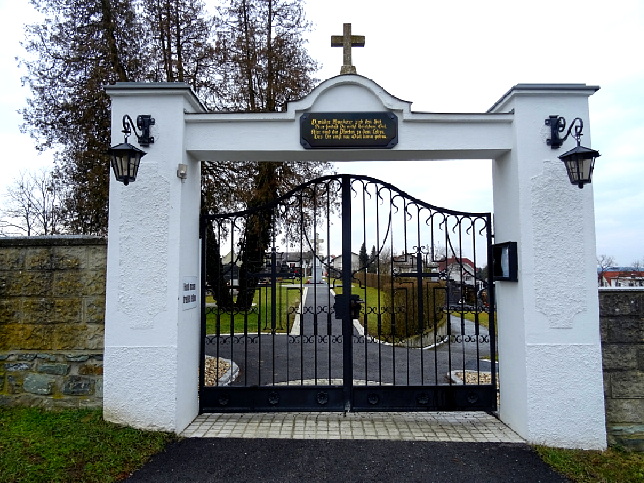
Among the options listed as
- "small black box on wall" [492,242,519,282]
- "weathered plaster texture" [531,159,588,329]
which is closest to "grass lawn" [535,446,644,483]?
"weathered plaster texture" [531,159,588,329]

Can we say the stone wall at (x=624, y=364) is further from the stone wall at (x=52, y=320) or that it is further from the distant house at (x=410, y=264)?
the distant house at (x=410, y=264)

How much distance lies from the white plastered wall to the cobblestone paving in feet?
0.80

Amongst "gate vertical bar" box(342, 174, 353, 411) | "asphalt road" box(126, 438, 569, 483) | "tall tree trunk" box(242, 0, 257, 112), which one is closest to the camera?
"asphalt road" box(126, 438, 569, 483)

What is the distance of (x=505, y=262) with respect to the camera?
4617 millimetres

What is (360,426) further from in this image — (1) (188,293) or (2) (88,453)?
(2) (88,453)

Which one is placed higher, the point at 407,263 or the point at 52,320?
the point at 407,263

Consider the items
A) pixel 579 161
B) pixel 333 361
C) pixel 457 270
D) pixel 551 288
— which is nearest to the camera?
pixel 579 161

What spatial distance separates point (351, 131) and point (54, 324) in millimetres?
3828

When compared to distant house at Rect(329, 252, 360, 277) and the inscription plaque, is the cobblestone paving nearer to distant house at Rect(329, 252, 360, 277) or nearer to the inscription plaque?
distant house at Rect(329, 252, 360, 277)

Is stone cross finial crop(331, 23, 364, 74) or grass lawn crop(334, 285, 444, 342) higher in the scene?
stone cross finial crop(331, 23, 364, 74)

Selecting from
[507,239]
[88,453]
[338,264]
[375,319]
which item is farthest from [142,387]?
[375,319]

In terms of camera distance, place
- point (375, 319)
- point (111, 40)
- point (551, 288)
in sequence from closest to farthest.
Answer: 1. point (551, 288)
2. point (111, 40)
3. point (375, 319)

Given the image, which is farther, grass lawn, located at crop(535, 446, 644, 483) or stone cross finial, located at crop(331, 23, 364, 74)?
stone cross finial, located at crop(331, 23, 364, 74)

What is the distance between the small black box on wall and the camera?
444 centimetres
